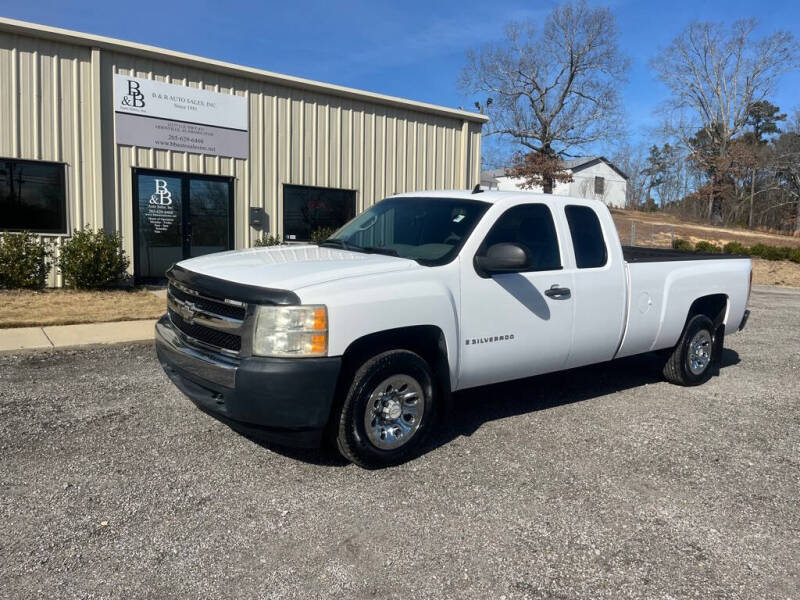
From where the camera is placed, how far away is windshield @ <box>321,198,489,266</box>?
185 inches

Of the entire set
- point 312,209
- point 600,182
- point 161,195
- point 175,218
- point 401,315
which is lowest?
point 401,315

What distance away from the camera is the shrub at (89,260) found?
1090cm

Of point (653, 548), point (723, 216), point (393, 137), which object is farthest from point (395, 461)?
point (723, 216)

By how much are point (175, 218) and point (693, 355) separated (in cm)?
994

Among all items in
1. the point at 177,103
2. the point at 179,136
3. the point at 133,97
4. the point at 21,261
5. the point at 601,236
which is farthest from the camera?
the point at 179,136

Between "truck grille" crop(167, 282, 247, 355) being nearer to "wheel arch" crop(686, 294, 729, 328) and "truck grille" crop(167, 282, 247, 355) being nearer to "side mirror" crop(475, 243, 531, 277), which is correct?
"side mirror" crop(475, 243, 531, 277)

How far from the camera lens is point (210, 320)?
4.03 meters

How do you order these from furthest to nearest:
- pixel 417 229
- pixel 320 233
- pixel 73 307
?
pixel 320 233
pixel 73 307
pixel 417 229

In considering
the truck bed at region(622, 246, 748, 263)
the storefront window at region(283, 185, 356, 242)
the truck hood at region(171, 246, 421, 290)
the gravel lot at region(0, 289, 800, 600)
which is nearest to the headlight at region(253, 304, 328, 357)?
the truck hood at region(171, 246, 421, 290)

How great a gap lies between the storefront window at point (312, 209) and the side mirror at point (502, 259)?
9953mm

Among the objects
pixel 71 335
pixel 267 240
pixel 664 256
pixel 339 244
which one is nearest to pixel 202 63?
pixel 267 240

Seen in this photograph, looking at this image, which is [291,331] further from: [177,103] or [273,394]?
[177,103]

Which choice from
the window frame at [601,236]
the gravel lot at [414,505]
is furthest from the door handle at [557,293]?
the gravel lot at [414,505]

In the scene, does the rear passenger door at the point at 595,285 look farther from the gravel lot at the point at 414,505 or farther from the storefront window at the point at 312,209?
the storefront window at the point at 312,209
